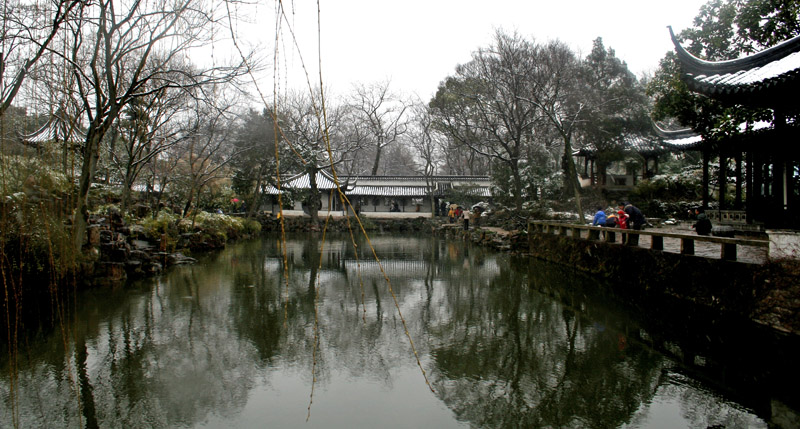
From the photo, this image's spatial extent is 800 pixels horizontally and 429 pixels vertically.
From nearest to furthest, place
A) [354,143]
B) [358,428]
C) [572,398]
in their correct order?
[358,428] < [572,398] < [354,143]

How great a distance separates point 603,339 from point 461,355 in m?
2.14

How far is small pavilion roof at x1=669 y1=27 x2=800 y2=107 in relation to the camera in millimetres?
6977

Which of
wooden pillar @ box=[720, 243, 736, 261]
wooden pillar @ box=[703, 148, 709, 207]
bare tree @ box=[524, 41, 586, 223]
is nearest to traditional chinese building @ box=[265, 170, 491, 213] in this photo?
bare tree @ box=[524, 41, 586, 223]

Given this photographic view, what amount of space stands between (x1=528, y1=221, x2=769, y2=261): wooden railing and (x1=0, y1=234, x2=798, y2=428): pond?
1.14 meters

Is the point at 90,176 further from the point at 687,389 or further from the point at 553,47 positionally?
the point at 553,47

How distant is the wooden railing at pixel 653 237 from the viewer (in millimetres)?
7551

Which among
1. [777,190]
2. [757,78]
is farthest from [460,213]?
[757,78]

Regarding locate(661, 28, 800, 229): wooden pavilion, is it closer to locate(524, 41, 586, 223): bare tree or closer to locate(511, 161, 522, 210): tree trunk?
locate(524, 41, 586, 223): bare tree

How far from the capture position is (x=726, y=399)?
470 cm

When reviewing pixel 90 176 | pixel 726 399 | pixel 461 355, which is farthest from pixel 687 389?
pixel 90 176

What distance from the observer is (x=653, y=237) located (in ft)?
32.2

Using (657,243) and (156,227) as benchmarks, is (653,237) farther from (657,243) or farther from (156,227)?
(156,227)

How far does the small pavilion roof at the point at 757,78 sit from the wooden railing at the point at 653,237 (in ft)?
7.32

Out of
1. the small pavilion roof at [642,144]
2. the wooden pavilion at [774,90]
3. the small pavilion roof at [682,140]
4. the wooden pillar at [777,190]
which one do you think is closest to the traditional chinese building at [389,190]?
the small pavilion roof at [642,144]
